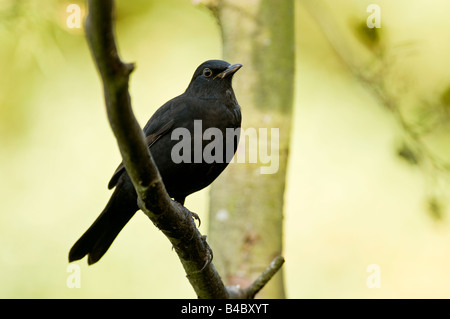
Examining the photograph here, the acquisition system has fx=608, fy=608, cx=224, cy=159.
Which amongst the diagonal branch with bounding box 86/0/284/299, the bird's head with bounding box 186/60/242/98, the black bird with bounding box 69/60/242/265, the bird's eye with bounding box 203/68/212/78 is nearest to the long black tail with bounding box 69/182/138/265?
the black bird with bounding box 69/60/242/265

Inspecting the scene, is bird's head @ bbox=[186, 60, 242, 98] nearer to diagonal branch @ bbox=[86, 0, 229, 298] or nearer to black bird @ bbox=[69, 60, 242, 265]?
black bird @ bbox=[69, 60, 242, 265]

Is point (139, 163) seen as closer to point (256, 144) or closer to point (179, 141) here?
point (179, 141)

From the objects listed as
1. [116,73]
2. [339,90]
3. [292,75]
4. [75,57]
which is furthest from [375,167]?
[116,73]

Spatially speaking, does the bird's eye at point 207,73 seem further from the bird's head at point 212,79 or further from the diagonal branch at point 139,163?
the diagonal branch at point 139,163

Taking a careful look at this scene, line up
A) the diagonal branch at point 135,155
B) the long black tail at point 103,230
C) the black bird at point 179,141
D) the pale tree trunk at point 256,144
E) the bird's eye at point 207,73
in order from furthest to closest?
the pale tree trunk at point 256,144
the bird's eye at point 207,73
the long black tail at point 103,230
the black bird at point 179,141
the diagonal branch at point 135,155

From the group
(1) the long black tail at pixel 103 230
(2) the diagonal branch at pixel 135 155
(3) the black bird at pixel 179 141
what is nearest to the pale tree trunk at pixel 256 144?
(3) the black bird at pixel 179 141

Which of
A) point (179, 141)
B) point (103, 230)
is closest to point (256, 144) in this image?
point (179, 141)

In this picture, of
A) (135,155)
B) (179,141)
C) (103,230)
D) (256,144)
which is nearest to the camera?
(135,155)
